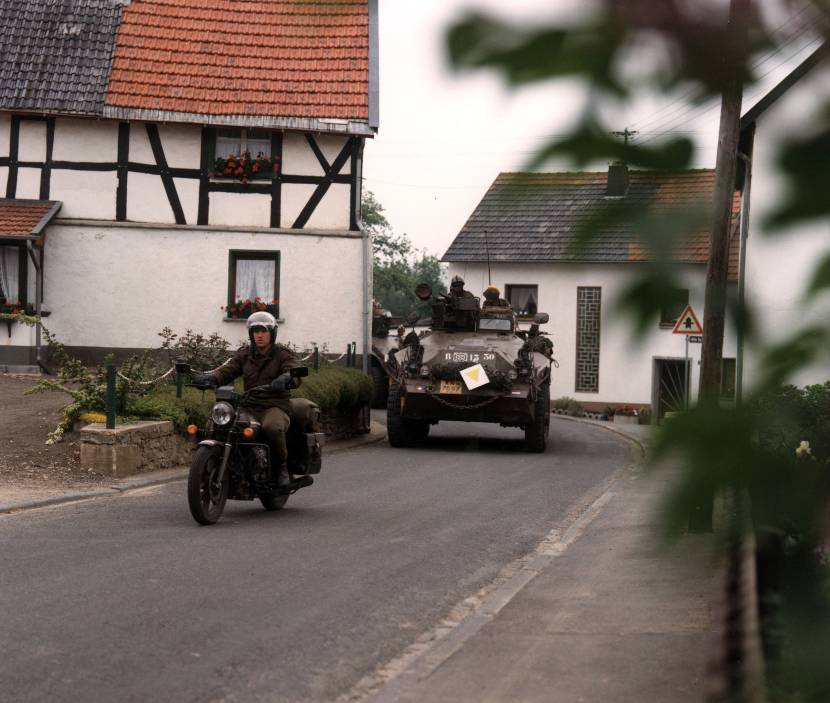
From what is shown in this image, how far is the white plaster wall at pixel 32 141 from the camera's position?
77.0 ft

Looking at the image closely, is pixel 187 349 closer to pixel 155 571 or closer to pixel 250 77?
pixel 250 77

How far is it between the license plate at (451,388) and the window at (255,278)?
7281 millimetres

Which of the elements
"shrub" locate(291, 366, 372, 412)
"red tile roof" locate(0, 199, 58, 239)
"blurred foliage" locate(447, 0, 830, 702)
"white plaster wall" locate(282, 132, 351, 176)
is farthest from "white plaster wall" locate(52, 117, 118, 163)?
"blurred foliage" locate(447, 0, 830, 702)

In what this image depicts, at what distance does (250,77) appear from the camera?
24.4 metres

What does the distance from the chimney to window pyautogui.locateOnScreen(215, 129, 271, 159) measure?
904 inches

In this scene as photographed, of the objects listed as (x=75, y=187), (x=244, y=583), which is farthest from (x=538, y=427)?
(x=244, y=583)

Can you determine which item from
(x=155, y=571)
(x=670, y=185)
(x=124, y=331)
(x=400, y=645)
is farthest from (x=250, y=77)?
(x=670, y=185)

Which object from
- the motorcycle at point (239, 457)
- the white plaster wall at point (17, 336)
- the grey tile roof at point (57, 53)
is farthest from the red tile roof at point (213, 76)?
the motorcycle at point (239, 457)

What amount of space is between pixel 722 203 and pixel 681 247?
0.20 ft

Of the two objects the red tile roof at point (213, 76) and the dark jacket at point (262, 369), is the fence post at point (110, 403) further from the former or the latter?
the red tile roof at point (213, 76)

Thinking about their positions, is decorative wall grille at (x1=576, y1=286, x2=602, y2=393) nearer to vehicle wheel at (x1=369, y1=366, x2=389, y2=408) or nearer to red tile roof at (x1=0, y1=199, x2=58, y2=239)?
red tile roof at (x1=0, y1=199, x2=58, y2=239)

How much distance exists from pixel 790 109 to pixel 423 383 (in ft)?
53.7

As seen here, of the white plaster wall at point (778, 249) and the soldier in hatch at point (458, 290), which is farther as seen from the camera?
the soldier in hatch at point (458, 290)

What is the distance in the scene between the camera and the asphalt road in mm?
5145
